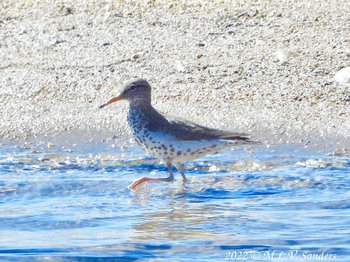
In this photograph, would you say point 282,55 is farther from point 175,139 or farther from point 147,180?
point 147,180

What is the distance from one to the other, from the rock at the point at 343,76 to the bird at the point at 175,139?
1762 millimetres

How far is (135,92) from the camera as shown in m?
10.1

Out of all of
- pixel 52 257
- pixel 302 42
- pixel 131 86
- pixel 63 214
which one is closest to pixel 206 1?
pixel 302 42

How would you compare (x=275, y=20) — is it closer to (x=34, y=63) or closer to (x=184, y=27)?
(x=184, y=27)

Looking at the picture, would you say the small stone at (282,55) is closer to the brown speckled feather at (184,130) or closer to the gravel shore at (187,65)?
the gravel shore at (187,65)

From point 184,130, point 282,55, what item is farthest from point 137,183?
point 282,55

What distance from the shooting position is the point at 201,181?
963cm

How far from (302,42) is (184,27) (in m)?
1.37

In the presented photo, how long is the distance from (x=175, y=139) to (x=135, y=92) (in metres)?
0.71

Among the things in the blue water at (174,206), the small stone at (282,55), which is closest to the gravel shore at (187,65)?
the small stone at (282,55)

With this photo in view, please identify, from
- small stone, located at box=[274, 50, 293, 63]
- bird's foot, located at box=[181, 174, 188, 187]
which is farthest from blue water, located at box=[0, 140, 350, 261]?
small stone, located at box=[274, 50, 293, 63]

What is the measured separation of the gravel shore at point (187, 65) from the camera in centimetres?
1098

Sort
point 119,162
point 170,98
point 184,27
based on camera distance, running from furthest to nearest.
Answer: point 184,27 < point 170,98 < point 119,162

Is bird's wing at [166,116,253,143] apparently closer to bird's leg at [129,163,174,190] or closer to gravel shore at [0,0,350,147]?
bird's leg at [129,163,174,190]
